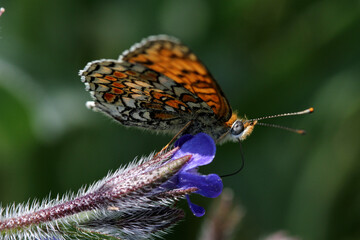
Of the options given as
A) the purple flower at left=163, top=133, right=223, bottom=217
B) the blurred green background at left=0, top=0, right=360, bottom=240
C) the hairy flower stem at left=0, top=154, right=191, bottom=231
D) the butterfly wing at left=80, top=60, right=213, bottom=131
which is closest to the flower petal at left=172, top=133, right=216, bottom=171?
the purple flower at left=163, top=133, right=223, bottom=217

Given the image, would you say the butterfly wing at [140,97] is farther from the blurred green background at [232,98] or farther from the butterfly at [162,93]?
the blurred green background at [232,98]

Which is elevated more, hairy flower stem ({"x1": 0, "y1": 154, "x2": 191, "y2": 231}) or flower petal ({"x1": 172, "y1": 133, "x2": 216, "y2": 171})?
flower petal ({"x1": 172, "y1": 133, "x2": 216, "y2": 171})

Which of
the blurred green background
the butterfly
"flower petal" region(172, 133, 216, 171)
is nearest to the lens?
"flower petal" region(172, 133, 216, 171)

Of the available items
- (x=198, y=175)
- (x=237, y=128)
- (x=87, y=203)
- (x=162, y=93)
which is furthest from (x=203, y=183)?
(x=162, y=93)

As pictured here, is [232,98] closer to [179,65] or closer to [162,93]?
[162,93]

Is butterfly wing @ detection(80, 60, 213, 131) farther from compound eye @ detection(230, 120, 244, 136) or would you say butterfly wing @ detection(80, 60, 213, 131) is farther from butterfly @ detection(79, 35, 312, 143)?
compound eye @ detection(230, 120, 244, 136)

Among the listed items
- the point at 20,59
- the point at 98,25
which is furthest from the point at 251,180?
the point at 20,59

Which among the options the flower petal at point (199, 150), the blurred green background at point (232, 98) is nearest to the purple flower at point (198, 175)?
the flower petal at point (199, 150)

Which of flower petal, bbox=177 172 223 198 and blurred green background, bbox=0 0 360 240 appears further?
blurred green background, bbox=0 0 360 240
